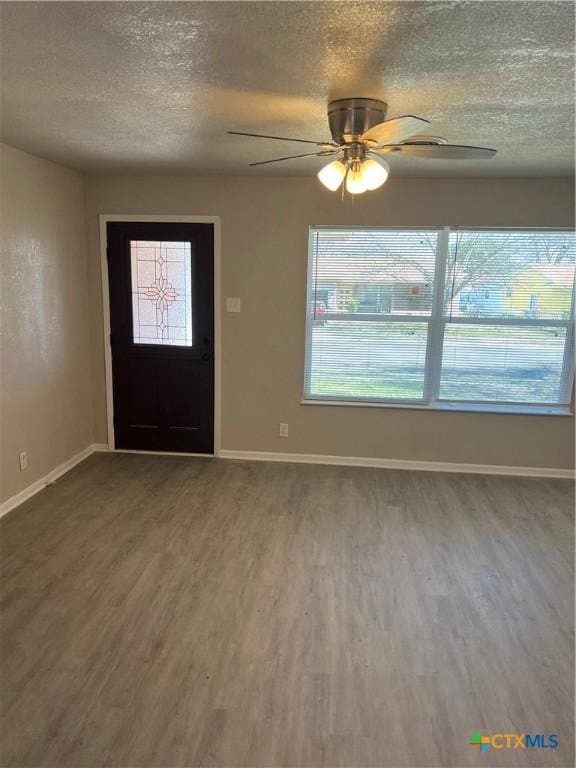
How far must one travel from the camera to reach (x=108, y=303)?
14.1 feet

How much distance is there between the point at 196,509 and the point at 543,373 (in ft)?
10.2

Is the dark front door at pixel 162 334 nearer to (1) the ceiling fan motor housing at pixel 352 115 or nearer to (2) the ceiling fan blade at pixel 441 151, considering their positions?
(1) the ceiling fan motor housing at pixel 352 115

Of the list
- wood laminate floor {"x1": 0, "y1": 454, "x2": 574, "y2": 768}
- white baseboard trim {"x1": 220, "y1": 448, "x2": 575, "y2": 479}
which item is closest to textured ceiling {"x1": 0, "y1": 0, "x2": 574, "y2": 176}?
wood laminate floor {"x1": 0, "y1": 454, "x2": 574, "y2": 768}

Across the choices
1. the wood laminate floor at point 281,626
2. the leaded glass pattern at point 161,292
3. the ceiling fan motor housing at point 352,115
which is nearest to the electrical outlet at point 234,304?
the leaded glass pattern at point 161,292

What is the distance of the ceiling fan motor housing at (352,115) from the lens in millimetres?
2098

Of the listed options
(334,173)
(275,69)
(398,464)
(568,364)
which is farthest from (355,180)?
(568,364)

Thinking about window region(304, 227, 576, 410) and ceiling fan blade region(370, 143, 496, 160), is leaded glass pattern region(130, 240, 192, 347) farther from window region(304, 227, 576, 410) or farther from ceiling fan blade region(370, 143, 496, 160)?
ceiling fan blade region(370, 143, 496, 160)

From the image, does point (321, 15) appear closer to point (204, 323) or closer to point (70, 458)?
point (204, 323)

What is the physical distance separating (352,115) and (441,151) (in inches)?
16.7

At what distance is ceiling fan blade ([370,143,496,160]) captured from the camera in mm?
2061

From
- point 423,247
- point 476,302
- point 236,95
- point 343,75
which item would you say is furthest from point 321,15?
point 476,302

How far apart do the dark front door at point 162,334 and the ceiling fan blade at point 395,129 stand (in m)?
2.39

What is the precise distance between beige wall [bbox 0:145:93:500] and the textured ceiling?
686 mm

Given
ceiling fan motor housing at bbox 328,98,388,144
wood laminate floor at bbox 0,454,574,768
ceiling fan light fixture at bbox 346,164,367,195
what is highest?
ceiling fan motor housing at bbox 328,98,388,144
